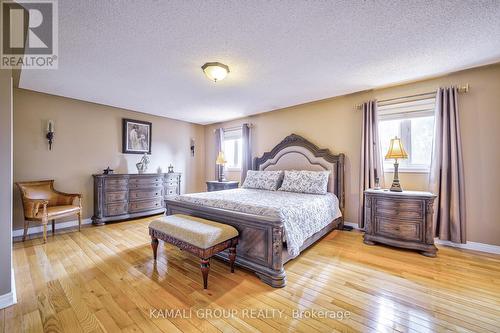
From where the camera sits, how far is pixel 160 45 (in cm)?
225

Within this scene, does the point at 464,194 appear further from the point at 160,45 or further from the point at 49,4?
the point at 49,4

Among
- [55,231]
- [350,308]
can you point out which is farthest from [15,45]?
[350,308]

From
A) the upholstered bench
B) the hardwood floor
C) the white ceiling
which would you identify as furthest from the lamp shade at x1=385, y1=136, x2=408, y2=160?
the upholstered bench

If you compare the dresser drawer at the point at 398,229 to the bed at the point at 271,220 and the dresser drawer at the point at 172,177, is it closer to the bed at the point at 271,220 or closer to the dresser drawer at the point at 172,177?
the bed at the point at 271,220

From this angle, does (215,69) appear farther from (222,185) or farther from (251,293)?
(222,185)

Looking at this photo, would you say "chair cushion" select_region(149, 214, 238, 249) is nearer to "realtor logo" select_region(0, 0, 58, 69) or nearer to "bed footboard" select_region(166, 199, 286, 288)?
"bed footboard" select_region(166, 199, 286, 288)

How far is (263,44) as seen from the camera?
7.34 feet

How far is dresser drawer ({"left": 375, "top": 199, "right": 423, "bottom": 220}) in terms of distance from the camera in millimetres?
2767

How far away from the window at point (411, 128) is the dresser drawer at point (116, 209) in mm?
4971

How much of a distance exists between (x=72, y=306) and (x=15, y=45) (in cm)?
268

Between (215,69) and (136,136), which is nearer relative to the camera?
(215,69)

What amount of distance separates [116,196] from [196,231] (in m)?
3.01

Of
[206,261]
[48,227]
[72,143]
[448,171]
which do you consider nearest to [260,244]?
[206,261]

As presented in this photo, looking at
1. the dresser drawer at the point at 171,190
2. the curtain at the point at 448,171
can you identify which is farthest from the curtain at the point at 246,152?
the curtain at the point at 448,171
